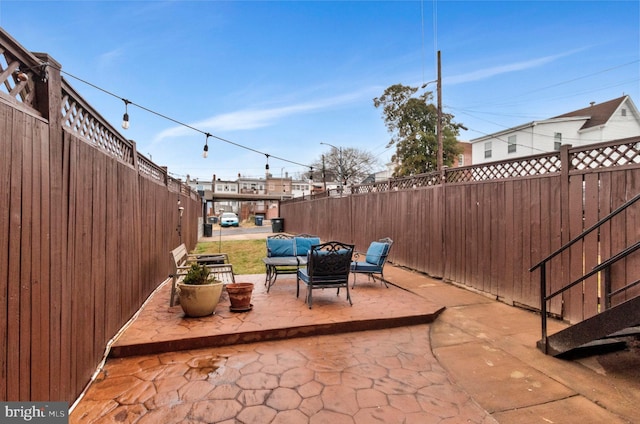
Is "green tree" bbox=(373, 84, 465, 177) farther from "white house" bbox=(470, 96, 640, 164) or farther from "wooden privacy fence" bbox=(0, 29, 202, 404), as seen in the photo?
"wooden privacy fence" bbox=(0, 29, 202, 404)

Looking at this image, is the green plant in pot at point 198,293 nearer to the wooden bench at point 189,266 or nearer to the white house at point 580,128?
the wooden bench at point 189,266

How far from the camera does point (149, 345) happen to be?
3174 mm

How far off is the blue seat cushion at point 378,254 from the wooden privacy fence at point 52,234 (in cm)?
419

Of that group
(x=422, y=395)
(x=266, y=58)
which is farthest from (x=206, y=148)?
(x=422, y=395)

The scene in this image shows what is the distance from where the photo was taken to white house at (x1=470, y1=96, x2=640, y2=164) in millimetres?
19000

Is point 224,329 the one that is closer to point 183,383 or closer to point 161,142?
point 183,383

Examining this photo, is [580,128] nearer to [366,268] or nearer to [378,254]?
[378,254]

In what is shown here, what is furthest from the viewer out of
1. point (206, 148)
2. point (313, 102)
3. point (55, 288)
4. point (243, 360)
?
point (313, 102)

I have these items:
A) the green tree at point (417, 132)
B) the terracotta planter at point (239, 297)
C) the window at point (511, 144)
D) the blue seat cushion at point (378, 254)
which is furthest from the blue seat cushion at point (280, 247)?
the window at point (511, 144)

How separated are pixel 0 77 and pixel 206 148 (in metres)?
8.85

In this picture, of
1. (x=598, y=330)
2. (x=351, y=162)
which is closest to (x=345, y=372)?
(x=598, y=330)

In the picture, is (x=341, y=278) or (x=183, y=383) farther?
(x=341, y=278)

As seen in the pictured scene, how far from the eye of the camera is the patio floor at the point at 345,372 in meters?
2.22

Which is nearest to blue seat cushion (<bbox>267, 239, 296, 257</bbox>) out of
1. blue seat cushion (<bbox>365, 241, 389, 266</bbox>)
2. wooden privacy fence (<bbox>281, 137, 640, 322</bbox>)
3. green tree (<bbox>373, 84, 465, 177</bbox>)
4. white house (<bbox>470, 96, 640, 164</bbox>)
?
blue seat cushion (<bbox>365, 241, 389, 266</bbox>)
